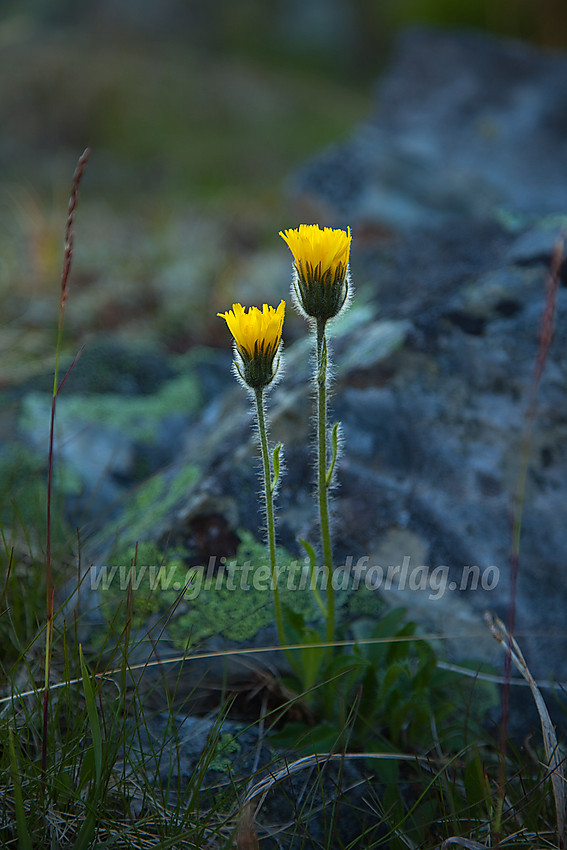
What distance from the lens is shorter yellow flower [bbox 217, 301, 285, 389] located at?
1271 millimetres

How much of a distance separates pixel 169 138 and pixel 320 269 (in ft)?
45.8

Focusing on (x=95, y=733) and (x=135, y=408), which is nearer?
(x=95, y=733)

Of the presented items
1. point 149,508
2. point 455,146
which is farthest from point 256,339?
point 455,146

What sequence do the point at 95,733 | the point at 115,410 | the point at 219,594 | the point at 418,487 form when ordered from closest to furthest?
the point at 95,733 → the point at 219,594 → the point at 418,487 → the point at 115,410

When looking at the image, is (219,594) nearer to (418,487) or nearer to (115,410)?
(418,487)

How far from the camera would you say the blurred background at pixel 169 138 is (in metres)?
4.69

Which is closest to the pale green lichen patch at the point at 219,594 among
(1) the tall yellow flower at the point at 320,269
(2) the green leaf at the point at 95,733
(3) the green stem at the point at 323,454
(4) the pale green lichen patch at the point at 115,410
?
(3) the green stem at the point at 323,454

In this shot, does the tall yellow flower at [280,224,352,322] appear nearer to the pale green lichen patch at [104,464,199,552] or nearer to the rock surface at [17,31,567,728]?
the rock surface at [17,31,567,728]

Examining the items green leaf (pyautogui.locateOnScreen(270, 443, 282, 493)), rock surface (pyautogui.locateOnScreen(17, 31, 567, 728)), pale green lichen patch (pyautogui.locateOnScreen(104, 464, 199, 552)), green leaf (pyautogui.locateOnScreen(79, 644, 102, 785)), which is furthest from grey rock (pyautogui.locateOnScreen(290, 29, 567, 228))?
green leaf (pyautogui.locateOnScreen(79, 644, 102, 785))

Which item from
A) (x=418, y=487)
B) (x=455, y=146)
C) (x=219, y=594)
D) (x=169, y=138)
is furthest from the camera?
(x=169, y=138)

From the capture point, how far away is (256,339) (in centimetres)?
129

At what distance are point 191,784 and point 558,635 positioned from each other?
1.09 metres

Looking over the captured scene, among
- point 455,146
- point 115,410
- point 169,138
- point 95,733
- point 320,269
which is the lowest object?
point 95,733

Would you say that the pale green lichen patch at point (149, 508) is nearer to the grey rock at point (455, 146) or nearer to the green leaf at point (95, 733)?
the green leaf at point (95, 733)
